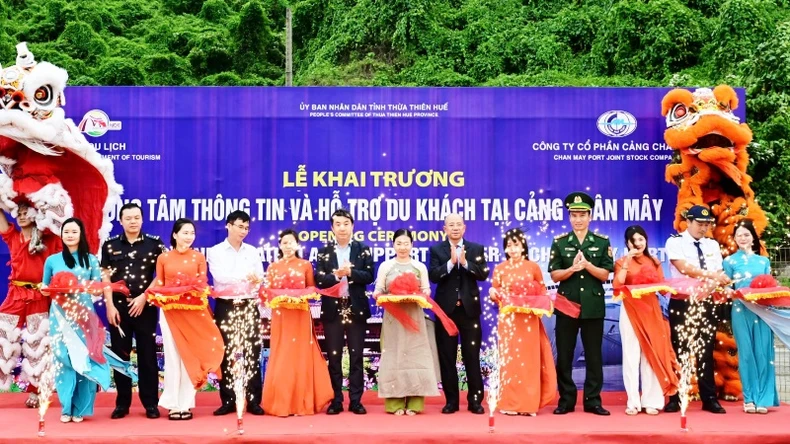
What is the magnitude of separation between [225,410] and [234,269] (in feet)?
2.90

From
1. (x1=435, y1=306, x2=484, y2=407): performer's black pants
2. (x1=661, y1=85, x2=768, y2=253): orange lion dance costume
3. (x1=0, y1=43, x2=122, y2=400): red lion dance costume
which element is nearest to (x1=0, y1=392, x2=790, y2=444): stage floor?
(x1=435, y1=306, x2=484, y2=407): performer's black pants

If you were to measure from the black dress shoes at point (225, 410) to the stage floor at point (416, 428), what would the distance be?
82 mm

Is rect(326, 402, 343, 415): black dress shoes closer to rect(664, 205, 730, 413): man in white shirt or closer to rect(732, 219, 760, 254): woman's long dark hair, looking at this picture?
rect(664, 205, 730, 413): man in white shirt

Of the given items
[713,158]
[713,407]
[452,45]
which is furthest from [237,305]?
[452,45]

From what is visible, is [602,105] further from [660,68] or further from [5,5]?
[5,5]

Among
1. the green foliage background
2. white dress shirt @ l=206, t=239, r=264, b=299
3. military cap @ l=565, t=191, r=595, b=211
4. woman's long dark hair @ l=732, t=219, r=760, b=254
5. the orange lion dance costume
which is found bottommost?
white dress shirt @ l=206, t=239, r=264, b=299

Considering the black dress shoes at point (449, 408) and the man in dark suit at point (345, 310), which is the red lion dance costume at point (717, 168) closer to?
the black dress shoes at point (449, 408)

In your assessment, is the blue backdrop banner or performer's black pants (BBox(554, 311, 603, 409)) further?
the blue backdrop banner

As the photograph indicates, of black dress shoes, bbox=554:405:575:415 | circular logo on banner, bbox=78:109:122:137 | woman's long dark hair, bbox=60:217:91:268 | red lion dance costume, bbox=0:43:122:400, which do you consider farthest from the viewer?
circular logo on banner, bbox=78:109:122:137

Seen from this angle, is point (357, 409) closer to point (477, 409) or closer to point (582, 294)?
point (477, 409)

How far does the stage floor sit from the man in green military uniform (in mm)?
176

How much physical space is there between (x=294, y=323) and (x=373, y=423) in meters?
0.85

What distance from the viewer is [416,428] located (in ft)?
17.1

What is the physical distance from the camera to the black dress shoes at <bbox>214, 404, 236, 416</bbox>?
18.8ft
